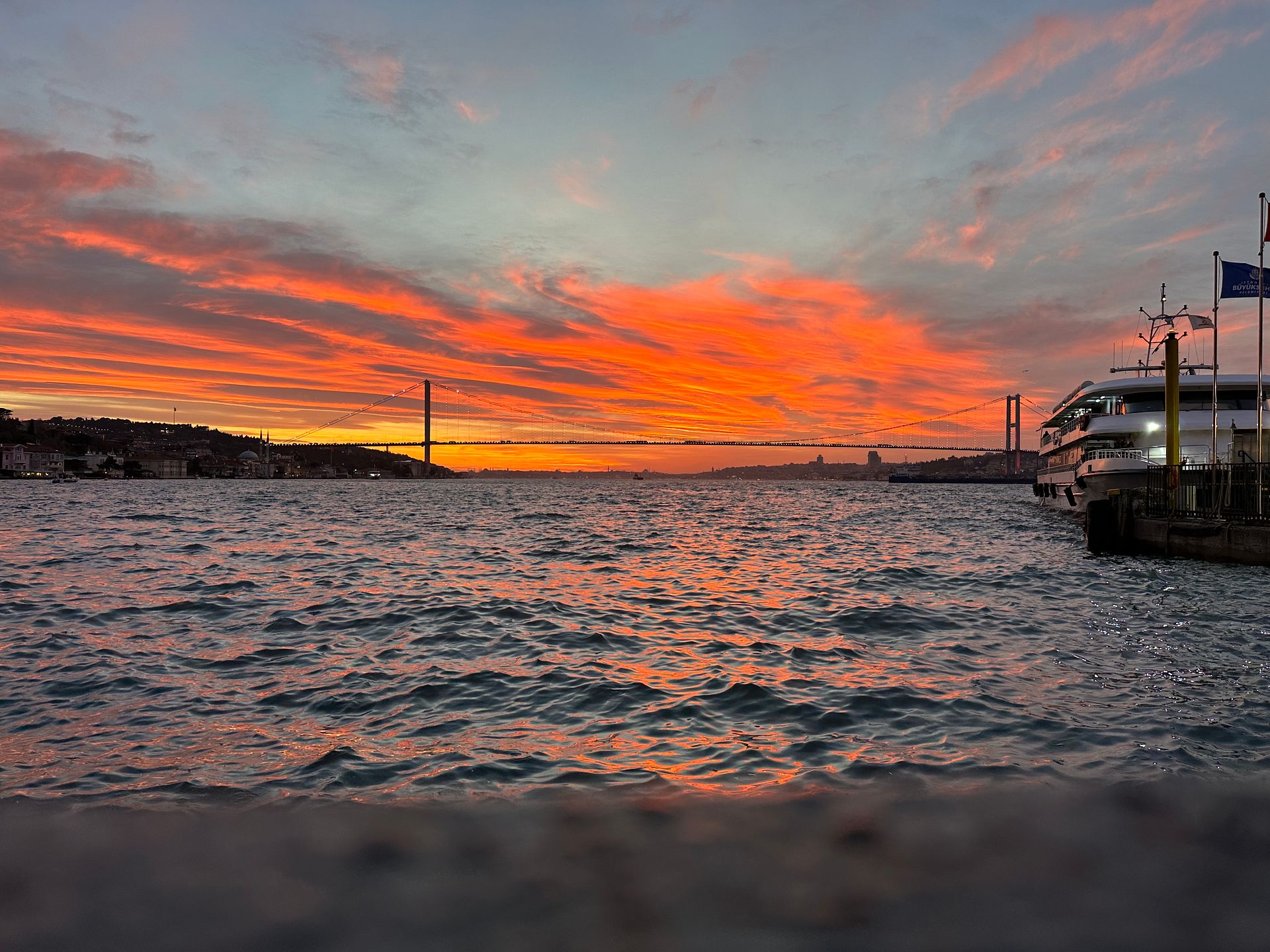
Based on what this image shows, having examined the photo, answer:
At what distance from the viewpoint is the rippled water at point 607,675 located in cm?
604

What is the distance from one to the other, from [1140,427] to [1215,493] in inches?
820

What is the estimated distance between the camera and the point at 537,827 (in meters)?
4.90

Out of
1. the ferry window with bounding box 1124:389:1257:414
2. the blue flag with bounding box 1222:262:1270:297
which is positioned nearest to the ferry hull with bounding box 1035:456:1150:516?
the ferry window with bounding box 1124:389:1257:414

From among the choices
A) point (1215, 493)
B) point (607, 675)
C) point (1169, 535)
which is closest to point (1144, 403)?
point (1215, 493)

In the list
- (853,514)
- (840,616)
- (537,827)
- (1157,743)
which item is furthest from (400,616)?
(853,514)

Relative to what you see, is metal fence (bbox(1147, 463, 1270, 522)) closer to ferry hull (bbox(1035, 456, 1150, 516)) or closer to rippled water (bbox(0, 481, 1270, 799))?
rippled water (bbox(0, 481, 1270, 799))

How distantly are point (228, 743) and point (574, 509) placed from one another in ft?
201

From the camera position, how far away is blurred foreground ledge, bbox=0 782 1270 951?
377cm

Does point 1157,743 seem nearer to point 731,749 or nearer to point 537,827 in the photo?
point 731,749

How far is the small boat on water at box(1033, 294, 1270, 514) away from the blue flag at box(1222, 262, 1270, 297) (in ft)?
50.9

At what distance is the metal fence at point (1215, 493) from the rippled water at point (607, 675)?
387 centimetres

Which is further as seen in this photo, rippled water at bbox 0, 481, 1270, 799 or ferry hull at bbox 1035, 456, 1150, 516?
ferry hull at bbox 1035, 456, 1150, 516

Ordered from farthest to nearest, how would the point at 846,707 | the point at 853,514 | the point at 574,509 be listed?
the point at 574,509
the point at 853,514
the point at 846,707

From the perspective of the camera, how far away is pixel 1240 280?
929 inches
